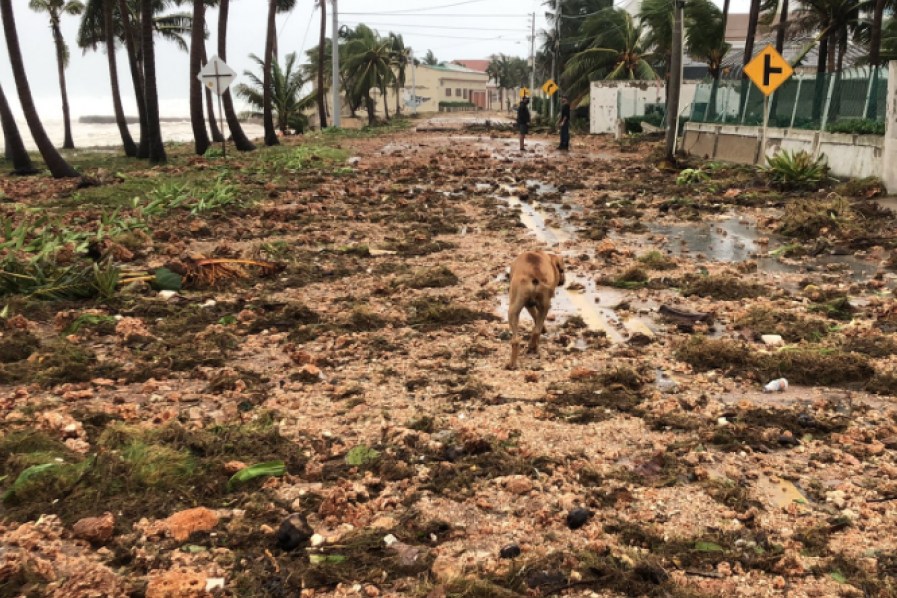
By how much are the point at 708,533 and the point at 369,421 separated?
80.2 inches

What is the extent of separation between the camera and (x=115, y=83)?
97.3 ft

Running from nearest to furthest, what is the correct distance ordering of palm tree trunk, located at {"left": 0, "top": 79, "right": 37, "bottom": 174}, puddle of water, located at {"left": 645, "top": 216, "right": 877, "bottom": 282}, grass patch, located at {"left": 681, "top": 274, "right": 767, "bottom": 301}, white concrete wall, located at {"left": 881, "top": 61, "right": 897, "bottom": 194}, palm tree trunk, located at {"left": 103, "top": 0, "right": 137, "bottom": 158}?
grass patch, located at {"left": 681, "top": 274, "right": 767, "bottom": 301}, puddle of water, located at {"left": 645, "top": 216, "right": 877, "bottom": 282}, white concrete wall, located at {"left": 881, "top": 61, "right": 897, "bottom": 194}, palm tree trunk, located at {"left": 0, "top": 79, "right": 37, "bottom": 174}, palm tree trunk, located at {"left": 103, "top": 0, "right": 137, "bottom": 158}

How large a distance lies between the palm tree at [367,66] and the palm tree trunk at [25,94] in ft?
118

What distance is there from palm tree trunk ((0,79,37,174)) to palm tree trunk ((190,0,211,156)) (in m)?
5.49

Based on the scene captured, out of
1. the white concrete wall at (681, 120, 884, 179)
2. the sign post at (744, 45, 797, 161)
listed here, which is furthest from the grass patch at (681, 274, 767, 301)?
the sign post at (744, 45, 797, 161)

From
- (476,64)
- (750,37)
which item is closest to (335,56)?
(750,37)

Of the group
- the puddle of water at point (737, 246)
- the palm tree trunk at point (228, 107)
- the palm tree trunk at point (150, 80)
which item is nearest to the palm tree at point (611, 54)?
the palm tree trunk at point (228, 107)

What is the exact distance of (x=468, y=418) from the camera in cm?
426

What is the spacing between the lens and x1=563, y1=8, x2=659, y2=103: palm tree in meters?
40.1

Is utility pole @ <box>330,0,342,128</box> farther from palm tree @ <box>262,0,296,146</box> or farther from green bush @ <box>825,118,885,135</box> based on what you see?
green bush @ <box>825,118,885,135</box>

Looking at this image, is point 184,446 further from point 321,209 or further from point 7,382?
point 321,209

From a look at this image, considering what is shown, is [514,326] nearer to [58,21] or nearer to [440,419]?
[440,419]

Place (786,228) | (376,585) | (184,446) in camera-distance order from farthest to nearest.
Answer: (786,228)
(184,446)
(376,585)

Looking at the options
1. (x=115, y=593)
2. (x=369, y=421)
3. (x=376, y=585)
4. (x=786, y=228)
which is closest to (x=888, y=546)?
(x=376, y=585)
